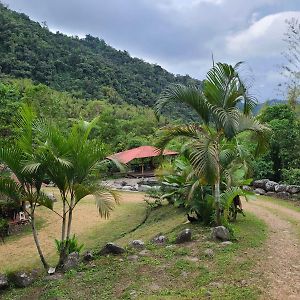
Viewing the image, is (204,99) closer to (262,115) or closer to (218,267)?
(218,267)

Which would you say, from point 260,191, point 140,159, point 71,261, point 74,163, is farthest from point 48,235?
point 140,159

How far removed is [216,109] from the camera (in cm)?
704

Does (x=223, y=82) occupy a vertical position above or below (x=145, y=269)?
above

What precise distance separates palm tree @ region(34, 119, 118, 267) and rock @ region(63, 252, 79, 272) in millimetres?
125

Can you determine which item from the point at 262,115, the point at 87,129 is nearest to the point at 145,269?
the point at 87,129

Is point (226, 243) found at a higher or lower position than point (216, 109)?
lower

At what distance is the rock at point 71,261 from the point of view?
6185 millimetres

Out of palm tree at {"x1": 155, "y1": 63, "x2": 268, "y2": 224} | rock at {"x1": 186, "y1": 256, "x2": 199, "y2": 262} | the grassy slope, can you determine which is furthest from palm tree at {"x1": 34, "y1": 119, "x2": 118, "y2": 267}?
palm tree at {"x1": 155, "y1": 63, "x2": 268, "y2": 224}

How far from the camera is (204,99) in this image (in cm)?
724

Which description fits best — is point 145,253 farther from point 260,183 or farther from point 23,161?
point 260,183

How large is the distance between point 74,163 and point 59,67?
1858 inches

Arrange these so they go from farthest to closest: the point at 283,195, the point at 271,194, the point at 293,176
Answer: the point at 271,194
the point at 293,176
the point at 283,195

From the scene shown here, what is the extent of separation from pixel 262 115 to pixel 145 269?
13.2 metres

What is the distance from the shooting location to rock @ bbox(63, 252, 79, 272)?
6.19 m
